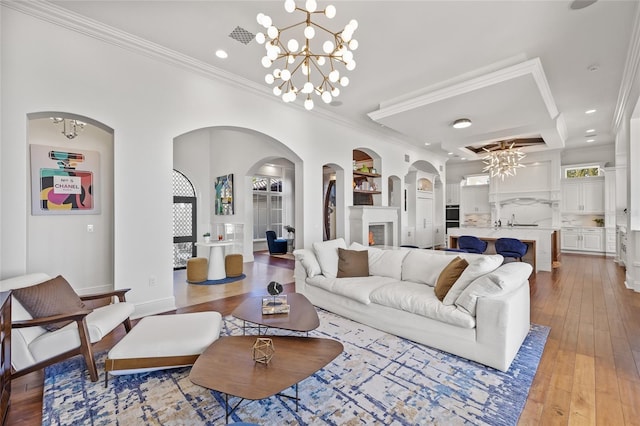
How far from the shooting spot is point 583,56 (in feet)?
12.0

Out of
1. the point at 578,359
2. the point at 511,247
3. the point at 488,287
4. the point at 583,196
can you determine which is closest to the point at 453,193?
the point at 583,196

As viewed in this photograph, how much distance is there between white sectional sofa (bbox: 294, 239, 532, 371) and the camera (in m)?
2.38

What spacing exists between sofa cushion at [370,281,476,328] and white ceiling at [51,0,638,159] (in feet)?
9.33

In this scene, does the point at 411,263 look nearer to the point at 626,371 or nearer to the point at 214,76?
the point at 626,371

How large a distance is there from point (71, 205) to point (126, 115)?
183 centimetres

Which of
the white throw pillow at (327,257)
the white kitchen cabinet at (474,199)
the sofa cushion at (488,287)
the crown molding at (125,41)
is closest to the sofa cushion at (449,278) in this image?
the sofa cushion at (488,287)

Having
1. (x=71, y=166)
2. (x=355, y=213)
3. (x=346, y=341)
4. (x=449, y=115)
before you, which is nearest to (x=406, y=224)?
(x=355, y=213)

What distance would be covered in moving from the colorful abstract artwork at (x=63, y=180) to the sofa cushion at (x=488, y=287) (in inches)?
202

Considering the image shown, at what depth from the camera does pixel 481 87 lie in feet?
13.2

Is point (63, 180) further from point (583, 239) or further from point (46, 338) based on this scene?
point (583, 239)

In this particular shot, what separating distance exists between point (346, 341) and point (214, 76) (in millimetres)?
3890

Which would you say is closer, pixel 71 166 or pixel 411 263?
pixel 411 263

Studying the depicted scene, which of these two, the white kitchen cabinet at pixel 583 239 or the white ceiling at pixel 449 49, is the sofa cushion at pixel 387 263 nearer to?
the white ceiling at pixel 449 49

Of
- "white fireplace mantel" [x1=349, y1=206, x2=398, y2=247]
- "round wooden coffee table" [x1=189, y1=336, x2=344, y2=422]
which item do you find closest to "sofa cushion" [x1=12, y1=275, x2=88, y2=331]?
"round wooden coffee table" [x1=189, y1=336, x2=344, y2=422]
